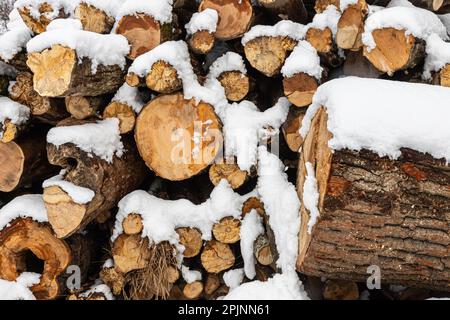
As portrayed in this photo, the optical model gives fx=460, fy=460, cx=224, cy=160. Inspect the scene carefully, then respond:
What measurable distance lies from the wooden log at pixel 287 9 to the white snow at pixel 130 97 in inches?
27.4

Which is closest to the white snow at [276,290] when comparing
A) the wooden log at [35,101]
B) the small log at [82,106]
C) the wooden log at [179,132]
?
the wooden log at [179,132]

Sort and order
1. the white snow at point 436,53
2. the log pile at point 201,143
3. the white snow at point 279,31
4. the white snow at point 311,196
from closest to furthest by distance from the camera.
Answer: the white snow at point 311,196 → the log pile at point 201,143 → the white snow at point 436,53 → the white snow at point 279,31

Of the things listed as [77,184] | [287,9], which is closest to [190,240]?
[77,184]

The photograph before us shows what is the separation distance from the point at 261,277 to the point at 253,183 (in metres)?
0.46

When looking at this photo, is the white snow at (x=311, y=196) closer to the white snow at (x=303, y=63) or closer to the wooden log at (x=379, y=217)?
the wooden log at (x=379, y=217)

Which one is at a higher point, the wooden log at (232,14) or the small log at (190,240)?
the wooden log at (232,14)

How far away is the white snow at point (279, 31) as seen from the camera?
6.59 ft

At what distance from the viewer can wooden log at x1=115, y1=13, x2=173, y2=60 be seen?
1.99m

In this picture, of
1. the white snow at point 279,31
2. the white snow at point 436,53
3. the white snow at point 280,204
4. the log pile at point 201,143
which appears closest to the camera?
the log pile at point 201,143

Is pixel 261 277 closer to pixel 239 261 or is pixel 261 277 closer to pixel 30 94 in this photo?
pixel 239 261

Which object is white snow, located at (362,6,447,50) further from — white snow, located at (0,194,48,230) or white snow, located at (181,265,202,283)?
white snow, located at (0,194,48,230)

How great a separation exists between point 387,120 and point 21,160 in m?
1.59
